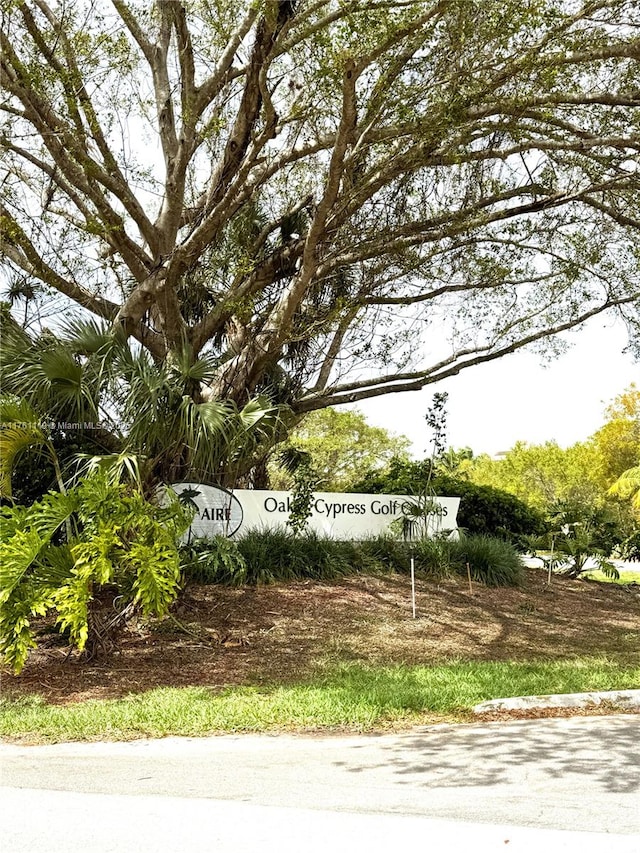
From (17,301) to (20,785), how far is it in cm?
900

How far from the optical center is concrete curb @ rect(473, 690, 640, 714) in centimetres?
734

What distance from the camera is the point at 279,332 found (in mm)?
12352

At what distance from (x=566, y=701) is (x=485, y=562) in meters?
6.72

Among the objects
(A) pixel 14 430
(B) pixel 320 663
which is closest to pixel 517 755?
(B) pixel 320 663

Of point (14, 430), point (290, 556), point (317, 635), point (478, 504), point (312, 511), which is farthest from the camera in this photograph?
point (478, 504)

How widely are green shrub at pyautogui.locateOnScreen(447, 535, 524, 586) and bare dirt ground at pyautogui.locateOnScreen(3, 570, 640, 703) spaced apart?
0.47 metres

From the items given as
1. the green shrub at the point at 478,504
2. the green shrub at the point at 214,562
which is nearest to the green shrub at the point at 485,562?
the green shrub at the point at 478,504

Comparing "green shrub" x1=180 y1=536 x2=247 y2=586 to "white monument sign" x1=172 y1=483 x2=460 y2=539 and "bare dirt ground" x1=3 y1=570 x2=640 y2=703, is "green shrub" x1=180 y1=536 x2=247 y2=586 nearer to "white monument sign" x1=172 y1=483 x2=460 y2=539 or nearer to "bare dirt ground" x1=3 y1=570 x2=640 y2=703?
"bare dirt ground" x1=3 y1=570 x2=640 y2=703

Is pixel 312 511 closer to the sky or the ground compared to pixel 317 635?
closer to the sky

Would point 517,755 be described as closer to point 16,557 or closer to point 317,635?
point 317,635

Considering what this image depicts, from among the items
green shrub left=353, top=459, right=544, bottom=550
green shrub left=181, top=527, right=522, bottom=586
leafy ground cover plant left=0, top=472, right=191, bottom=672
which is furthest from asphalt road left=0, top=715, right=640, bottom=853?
green shrub left=353, top=459, right=544, bottom=550

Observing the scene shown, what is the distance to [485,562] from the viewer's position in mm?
14234

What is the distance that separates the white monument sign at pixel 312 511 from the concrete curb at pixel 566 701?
5.18 meters

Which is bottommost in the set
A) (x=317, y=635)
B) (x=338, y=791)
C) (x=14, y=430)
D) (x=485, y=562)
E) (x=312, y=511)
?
(x=338, y=791)
